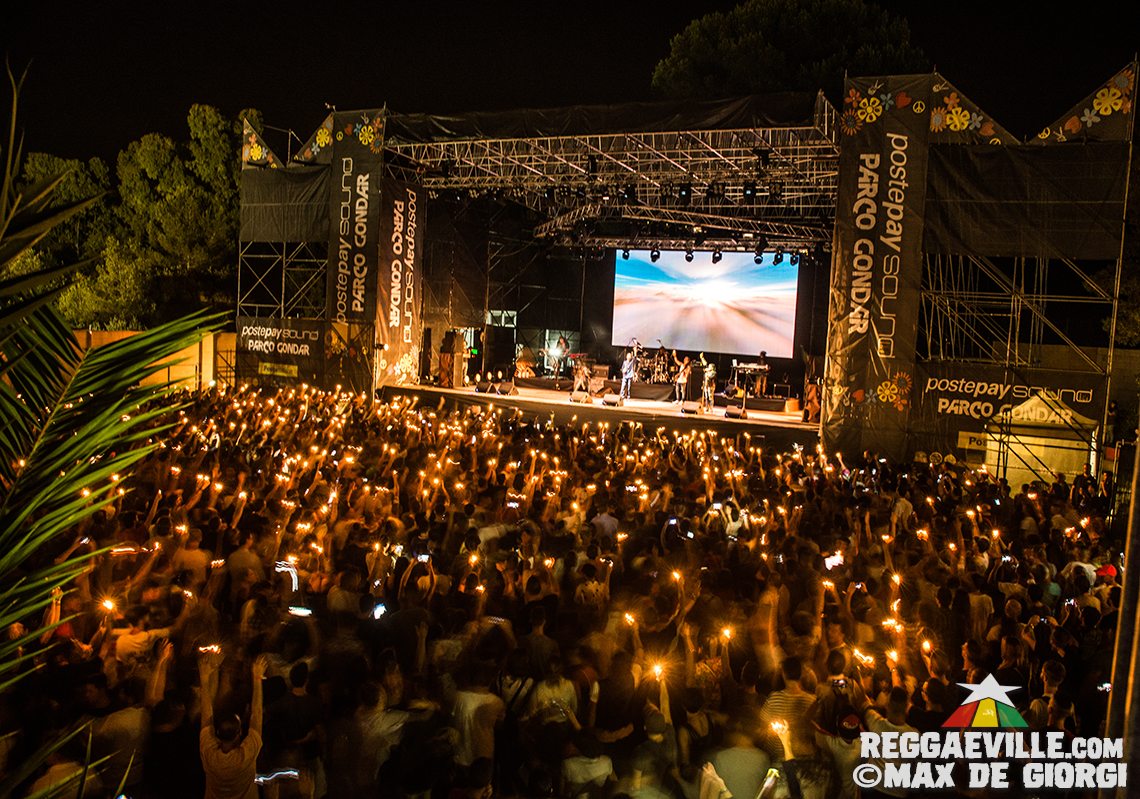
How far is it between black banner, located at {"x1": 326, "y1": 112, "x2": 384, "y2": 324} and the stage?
2322 mm

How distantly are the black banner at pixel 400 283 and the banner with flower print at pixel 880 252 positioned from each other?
10676 millimetres

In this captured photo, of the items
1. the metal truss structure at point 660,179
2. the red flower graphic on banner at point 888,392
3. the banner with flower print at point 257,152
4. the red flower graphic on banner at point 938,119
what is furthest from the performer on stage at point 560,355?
the red flower graphic on banner at point 938,119

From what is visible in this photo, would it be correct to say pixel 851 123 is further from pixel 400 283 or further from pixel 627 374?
pixel 400 283

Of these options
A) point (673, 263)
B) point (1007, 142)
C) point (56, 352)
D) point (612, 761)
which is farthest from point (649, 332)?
point (56, 352)

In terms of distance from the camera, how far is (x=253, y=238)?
76.7ft

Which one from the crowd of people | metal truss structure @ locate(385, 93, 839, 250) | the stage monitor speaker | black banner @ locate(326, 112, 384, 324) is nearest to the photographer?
the crowd of people

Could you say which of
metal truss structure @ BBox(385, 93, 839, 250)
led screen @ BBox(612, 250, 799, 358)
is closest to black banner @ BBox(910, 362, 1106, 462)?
metal truss structure @ BBox(385, 93, 839, 250)

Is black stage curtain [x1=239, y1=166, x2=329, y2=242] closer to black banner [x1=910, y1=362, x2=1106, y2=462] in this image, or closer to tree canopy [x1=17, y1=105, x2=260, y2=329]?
tree canopy [x1=17, y1=105, x2=260, y2=329]

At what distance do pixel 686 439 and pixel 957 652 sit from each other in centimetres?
980

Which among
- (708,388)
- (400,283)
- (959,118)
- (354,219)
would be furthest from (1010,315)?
(354,219)

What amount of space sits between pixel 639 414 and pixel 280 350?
30.0 feet

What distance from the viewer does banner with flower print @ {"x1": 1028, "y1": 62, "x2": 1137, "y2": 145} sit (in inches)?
569

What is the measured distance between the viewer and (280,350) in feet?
71.7

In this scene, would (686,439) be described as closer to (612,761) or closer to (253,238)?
(612,761)
